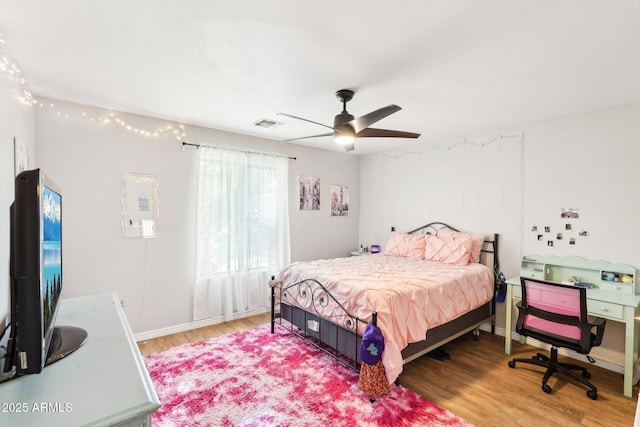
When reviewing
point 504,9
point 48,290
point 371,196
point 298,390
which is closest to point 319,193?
point 371,196

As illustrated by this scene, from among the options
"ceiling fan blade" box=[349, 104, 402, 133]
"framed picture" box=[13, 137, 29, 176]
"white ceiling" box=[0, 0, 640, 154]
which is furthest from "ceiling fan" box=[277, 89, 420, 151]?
"framed picture" box=[13, 137, 29, 176]

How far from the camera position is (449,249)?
153 inches

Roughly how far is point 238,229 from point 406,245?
239cm

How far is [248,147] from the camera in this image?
4.25 m

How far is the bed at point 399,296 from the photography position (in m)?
2.49

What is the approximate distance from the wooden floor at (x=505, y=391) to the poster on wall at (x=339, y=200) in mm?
2725

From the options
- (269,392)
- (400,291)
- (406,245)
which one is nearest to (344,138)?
(400,291)

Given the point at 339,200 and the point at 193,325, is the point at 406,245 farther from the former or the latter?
the point at 193,325

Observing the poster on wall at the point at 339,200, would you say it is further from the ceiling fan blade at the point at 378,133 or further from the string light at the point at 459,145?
the ceiling fan blade at the point at 378,133

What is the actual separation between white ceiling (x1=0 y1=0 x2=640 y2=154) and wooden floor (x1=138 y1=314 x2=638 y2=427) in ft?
8.37

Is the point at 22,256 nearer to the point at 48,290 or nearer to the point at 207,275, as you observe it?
the point at 48,290

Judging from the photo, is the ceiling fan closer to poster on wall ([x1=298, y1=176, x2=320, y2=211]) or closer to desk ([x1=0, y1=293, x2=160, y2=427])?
desk ([x1=0, y1=293, x2=160, y2=427])

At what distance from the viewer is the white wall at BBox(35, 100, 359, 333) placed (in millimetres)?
3025

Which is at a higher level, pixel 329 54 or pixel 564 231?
pixel 329 54
